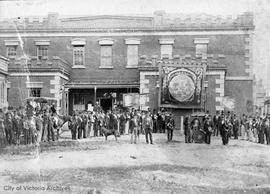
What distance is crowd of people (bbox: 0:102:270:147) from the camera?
1262 cm

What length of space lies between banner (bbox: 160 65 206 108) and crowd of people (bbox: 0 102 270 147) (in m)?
0.74

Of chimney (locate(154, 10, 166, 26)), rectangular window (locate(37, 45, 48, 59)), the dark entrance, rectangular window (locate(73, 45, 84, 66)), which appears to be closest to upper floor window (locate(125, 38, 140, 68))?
chimney (locate(154, 10, 166, 26))

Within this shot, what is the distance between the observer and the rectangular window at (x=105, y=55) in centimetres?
2220

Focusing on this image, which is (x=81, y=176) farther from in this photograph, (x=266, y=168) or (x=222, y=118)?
(x=222, y=118)

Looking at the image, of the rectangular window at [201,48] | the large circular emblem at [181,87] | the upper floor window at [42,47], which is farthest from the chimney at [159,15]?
the upper floor window at [42,47]

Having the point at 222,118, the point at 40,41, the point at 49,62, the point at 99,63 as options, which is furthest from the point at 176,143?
the point at 40,41

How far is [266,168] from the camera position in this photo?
35.1 feet

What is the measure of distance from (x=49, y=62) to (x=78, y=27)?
3.42 meters

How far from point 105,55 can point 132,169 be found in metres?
12.6

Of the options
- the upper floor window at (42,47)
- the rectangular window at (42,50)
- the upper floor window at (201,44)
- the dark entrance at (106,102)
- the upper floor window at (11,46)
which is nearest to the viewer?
the dark entrance at (106,102)

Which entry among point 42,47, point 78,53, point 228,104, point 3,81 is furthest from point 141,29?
point 3,81

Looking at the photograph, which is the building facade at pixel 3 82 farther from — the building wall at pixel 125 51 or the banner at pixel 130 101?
the building wall at pixel 125 51

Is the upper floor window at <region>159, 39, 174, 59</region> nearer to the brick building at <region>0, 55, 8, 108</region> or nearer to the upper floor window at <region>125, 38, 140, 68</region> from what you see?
the upper floor window at <region>125, 38, 140, 68</region>

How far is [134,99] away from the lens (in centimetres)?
1830
